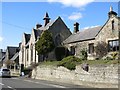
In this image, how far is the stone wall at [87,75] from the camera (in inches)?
→ 948

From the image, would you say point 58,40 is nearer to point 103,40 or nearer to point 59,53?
point 59,53

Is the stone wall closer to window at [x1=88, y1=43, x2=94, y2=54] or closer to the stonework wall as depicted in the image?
the stonework wall

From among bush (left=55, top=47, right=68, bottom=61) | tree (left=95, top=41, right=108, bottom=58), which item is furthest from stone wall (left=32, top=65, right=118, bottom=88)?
bush (left=55, top=47, right=68, bottom=61)

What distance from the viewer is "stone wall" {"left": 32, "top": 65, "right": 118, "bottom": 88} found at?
24067mm

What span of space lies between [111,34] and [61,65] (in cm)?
959

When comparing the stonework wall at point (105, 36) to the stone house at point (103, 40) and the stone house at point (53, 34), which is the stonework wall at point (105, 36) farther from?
the stone house at point (53, 34)

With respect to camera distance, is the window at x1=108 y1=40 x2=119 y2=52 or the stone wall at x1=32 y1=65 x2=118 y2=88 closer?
the stone wall at x1=32 y1=65 x2=118 y2=88

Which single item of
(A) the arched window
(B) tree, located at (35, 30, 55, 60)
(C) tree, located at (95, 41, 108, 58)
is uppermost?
(A) the arched window

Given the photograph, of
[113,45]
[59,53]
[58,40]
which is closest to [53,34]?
[58,40]

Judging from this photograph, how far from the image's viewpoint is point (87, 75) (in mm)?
27984

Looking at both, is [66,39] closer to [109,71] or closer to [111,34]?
[111,34]

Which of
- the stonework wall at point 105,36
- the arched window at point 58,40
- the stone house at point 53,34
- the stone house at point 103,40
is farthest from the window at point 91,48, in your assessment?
the arched window at point 58,40

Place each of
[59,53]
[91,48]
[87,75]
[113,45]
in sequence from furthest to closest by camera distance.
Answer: [59,53], [91,48], [113,45], [87,75]

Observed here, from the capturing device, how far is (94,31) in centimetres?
4762
